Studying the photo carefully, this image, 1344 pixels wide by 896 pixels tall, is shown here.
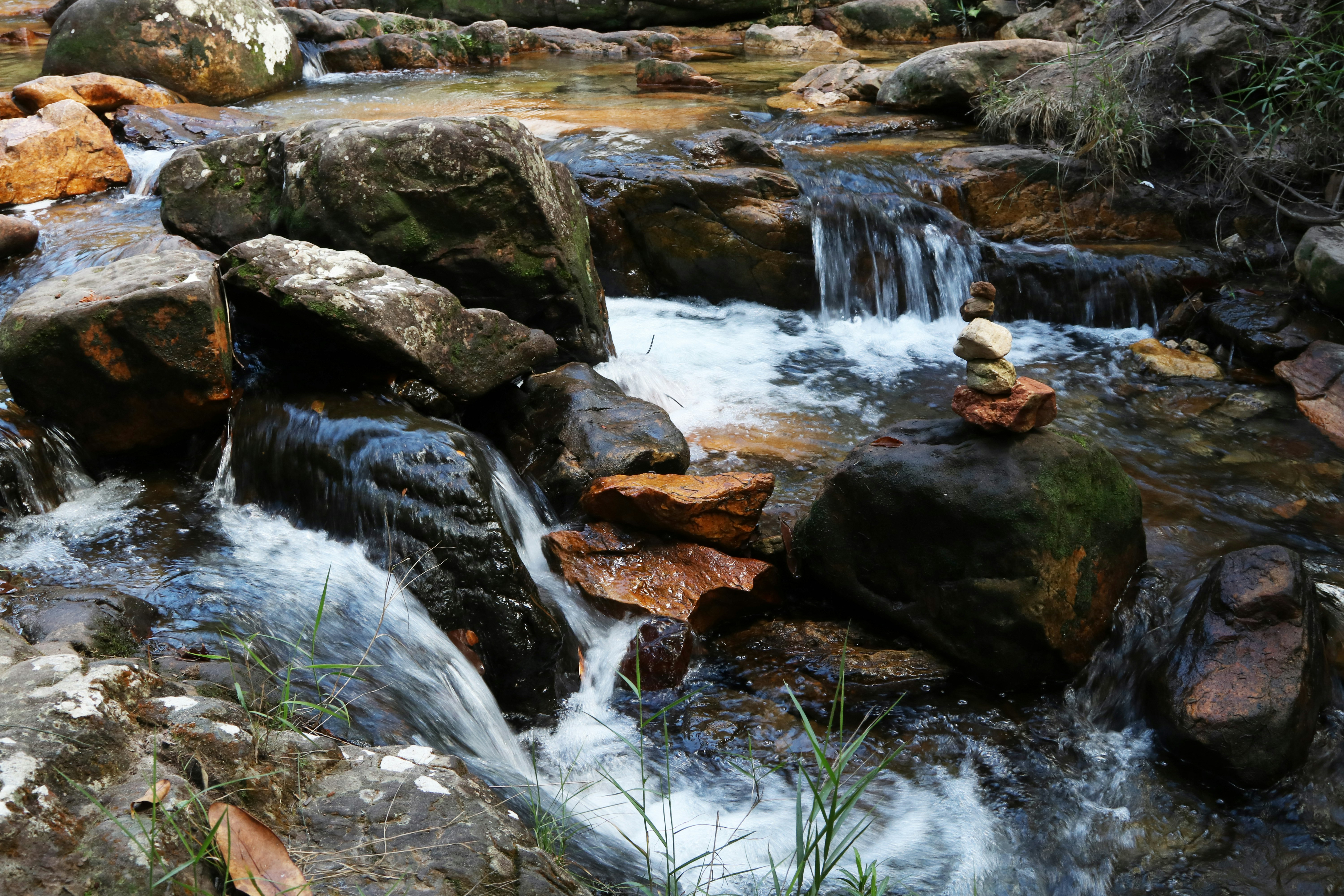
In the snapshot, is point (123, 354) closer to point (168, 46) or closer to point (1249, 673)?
point (1249, 673)

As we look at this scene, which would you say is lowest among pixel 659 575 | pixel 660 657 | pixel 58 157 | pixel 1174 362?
pixel 660 657

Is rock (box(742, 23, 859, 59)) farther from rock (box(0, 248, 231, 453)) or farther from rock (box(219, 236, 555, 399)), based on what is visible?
rock (box(0, 248, 231, 453))

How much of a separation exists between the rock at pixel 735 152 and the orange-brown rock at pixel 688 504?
4.10 meters

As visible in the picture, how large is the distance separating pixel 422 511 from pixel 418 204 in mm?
1895

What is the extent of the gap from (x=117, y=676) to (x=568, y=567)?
7.43ft

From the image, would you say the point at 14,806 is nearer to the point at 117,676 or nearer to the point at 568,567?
the point at 117,676

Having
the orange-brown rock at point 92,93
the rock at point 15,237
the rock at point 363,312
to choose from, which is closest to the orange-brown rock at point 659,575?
the rock at point 363,312

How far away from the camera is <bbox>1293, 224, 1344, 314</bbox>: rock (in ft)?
19.6

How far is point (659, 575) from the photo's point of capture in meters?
3.99

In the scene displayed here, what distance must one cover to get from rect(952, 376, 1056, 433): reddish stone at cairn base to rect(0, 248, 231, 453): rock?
2962 mm

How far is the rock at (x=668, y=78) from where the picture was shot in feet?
35.3

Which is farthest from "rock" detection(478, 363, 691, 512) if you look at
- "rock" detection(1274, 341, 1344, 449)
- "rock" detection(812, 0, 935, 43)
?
"rock" detection(812, 0, 935, 43)

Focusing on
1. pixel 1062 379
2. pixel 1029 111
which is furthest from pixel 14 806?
pixel 1029 111

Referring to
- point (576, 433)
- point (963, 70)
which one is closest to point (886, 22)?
point (963, 70)
